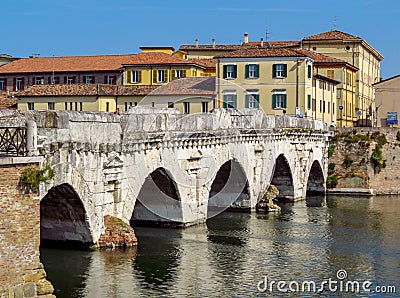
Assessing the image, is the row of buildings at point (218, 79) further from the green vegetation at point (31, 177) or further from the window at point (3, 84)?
the green vegetation at point (31, 177)

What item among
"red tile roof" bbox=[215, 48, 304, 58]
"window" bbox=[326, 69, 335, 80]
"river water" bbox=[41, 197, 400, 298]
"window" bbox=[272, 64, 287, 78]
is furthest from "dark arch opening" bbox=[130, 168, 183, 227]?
"window" bbox=[326, 69, 335, 80]

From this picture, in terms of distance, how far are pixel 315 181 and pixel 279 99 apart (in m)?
8.02

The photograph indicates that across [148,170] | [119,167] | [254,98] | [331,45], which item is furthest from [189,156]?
[331,45]

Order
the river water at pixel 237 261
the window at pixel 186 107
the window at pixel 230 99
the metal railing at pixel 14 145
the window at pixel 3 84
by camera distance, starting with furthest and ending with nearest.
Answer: the window at pixel 3 84, the window at pixel 186 107, the window at pixel 230 99, the river water at pixel 237 261, the metal railing at pixel 14 145

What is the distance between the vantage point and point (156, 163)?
32.2 meters

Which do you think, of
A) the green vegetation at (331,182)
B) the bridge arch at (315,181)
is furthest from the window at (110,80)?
the green vegetation at (331,182)

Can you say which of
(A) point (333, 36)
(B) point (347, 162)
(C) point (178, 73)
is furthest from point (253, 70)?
(A) point (333, 36)

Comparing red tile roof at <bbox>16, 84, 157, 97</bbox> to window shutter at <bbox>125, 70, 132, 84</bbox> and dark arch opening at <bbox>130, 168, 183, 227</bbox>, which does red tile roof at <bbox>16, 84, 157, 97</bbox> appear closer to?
window shutter at <bbox>125, 70, 132, 84</bbox>

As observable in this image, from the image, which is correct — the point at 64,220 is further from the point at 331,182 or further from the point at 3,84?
the point at 3,84

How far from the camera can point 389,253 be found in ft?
107

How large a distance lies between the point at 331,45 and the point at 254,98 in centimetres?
2346

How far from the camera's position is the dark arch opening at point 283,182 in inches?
2004

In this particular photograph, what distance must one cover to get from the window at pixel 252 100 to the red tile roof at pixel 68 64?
20747 millimetres

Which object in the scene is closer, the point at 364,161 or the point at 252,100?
the point at 364,161
